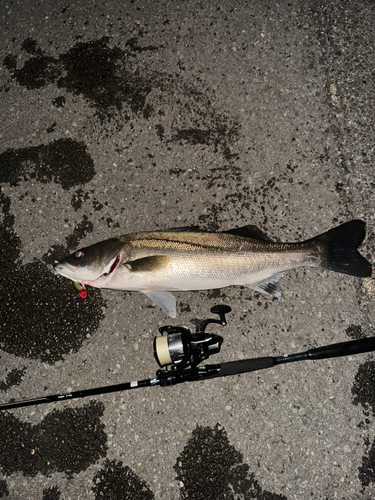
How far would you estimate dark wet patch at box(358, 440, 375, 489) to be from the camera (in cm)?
294

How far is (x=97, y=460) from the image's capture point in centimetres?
320

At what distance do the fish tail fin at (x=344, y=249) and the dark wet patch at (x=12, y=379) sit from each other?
324 cm

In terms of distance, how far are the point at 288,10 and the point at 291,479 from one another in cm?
486

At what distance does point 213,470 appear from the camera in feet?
10.1

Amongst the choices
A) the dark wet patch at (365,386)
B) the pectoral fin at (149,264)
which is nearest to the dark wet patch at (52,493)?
the pectoral fin at (149,264)

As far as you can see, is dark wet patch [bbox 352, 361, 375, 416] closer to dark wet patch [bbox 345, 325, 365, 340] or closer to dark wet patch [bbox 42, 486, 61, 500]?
dark wet patch [bbox 345, 325, 365, 340]

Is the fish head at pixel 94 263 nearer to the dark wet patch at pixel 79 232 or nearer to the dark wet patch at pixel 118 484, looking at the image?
the dark wet patch at pixel 79 232

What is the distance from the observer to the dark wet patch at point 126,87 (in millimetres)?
3469

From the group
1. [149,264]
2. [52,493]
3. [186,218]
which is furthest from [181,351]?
[52,493]

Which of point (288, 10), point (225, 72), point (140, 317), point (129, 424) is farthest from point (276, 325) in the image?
point (288, 10)

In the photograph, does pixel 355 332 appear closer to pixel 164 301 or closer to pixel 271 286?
pixel 271 286

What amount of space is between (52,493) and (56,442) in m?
0.50

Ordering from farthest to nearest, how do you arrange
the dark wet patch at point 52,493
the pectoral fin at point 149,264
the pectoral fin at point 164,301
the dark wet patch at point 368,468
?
1. the dark wet patch at point 52,493
2. the pectoral fin at point 164,301
3. the dark wet patch at point 368,468
4. the pectoral fin at point 149,264

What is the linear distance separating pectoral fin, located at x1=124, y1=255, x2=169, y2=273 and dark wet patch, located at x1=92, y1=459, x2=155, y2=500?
2001 mm
